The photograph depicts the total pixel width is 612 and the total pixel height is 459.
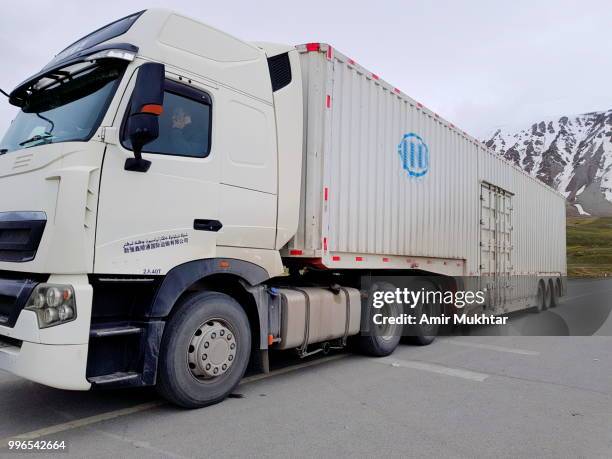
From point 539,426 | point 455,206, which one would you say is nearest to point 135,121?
point 539,426

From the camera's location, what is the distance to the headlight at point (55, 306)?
11.3 ft

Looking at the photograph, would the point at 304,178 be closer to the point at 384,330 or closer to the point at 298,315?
the point at 298,315

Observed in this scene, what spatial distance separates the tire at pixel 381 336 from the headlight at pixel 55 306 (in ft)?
13.5

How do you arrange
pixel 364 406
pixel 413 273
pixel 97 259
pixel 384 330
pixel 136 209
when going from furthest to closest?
pixel 413 273 < pixel 384 330 < pixel 364 406 < pixel 136 209 < pixel 97 259

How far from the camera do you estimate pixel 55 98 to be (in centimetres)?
431

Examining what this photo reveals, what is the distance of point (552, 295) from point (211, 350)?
12938 mm

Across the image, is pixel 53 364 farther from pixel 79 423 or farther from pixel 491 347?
pixel 491 347

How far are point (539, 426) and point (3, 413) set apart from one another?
4.41 metres

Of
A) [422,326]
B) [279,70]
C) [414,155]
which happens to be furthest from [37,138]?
[422,326]

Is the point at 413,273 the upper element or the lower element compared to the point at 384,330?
upper

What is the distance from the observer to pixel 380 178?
6891 millimetres

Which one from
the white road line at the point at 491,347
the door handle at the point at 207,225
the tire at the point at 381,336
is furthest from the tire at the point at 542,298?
the door handle at the point at 207,225

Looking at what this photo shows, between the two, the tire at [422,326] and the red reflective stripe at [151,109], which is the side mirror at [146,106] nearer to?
the red reflective stripe at [151,109]

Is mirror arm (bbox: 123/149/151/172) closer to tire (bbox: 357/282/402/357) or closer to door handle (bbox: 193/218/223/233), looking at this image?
door handle (bbox: 193/218/223/233)
